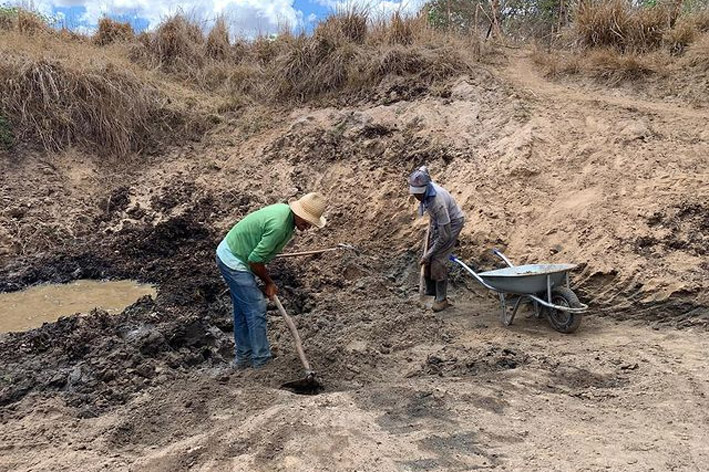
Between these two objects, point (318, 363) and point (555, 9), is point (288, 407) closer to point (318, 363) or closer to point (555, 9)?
point (318, 363)

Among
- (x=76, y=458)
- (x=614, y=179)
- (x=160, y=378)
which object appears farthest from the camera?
(x=614, y=179)

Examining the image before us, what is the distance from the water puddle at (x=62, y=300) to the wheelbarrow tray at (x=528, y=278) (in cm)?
451

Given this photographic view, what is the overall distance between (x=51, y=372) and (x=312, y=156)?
5886 millimetres

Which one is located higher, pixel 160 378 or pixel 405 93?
pixel 405 93

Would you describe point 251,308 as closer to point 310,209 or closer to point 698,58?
point 310,209

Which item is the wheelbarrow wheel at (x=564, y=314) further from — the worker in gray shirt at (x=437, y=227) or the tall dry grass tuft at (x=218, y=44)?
the tall dry grass tuft at (x=218, y=44)

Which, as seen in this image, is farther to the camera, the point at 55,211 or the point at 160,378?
the point at 55,211

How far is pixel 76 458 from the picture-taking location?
3910 millimetres

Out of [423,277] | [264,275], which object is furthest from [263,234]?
[423,277]

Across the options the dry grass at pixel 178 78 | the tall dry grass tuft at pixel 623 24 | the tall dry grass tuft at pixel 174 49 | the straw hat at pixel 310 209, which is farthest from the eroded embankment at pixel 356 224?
the tall dry grass tuft at pixel 174 49

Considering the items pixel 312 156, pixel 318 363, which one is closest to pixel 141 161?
pixel 312 156

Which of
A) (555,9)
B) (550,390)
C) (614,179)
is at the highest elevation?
(555,9)

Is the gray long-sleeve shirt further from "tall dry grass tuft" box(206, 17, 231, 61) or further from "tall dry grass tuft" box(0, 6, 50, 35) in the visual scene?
"tall dry grass tuft" box(0, 6, 50, 35)

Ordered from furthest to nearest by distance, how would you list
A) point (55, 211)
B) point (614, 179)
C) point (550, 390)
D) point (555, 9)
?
point (555, 9), point (55, 211), point (614, 179), point (550, 390)
